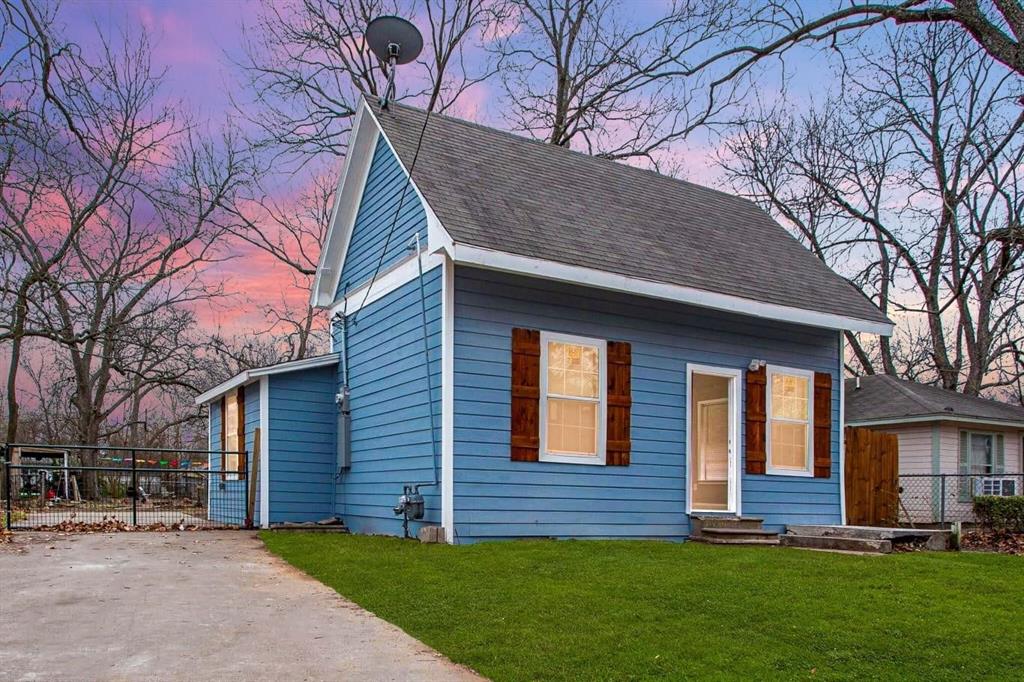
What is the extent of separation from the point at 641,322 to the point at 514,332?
1984 millimetres

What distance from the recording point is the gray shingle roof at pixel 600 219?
34.1ft

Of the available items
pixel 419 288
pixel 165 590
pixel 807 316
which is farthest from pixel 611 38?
pixel 165 590

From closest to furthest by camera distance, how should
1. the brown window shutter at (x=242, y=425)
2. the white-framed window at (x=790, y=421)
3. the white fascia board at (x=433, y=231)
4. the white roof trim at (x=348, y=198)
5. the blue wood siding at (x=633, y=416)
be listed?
the white fascia board at (x=433, y=231)
the blue wood siding at (x=633, y=416)
the white roof trim at (x=348, y=198)
the white-framed window at (x=790, y=421)
the brown window shutter at (x=242, y=425)

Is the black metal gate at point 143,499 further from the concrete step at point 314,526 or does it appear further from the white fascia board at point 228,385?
the white fascia board at point 228,385

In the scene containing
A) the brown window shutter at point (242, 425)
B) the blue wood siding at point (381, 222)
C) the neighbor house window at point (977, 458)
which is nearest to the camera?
the blue wood siding at point (381, 222)

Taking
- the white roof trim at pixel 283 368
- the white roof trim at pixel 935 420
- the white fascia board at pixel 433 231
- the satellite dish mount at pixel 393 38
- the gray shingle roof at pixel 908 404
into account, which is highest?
the satellite dish mount at pixel 393 38

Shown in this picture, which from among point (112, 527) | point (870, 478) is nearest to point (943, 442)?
point (870, 478)

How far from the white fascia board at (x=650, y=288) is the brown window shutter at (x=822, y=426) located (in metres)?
0.89

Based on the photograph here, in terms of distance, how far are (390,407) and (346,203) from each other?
153 inches

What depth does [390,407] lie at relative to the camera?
36.7ft

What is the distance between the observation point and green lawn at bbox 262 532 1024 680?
15.6ft

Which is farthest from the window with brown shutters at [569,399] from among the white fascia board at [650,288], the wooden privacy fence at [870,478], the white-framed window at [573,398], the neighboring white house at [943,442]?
the neighboring white house at [943,442]

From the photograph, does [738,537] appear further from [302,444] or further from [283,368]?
[283,368]

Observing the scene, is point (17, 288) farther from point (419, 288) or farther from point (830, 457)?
point (830, 457)
